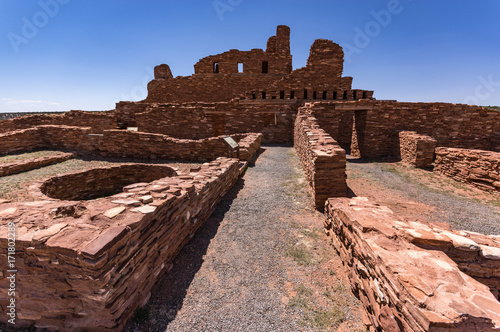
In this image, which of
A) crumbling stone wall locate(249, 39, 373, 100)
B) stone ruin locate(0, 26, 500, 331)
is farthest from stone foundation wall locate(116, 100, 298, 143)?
stone ruin locate(0, 26, 500, 331)

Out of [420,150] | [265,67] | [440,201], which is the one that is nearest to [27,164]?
[440,201]

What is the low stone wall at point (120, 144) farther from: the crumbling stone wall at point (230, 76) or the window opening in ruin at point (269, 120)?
the crumbling stone wall at point (230, 76)

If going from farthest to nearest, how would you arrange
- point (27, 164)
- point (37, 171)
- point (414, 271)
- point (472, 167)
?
point (27, 164) → point (37, 171) → point (472, 167) → point (414, 271)

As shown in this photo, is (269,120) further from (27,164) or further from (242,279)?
(242,279)

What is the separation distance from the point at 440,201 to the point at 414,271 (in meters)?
6.42

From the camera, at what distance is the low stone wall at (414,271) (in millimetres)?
1746

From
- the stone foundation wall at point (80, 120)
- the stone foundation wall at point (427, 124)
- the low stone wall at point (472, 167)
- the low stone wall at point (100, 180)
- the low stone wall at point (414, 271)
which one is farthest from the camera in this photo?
the stone foundation wall at point (80, 120)

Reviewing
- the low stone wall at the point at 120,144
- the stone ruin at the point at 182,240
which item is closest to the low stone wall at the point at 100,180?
the stone ruin at the point at 182,240

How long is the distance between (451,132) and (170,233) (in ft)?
54.0

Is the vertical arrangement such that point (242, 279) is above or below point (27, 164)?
below

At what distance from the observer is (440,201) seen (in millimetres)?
6859

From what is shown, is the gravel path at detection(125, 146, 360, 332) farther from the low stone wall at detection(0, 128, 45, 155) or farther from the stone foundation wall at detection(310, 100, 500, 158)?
the low stone wall at detection(0, 128, 45, 155)

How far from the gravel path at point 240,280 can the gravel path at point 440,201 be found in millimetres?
3936

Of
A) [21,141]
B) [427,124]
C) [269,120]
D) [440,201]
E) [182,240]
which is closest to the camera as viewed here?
[182,240]
